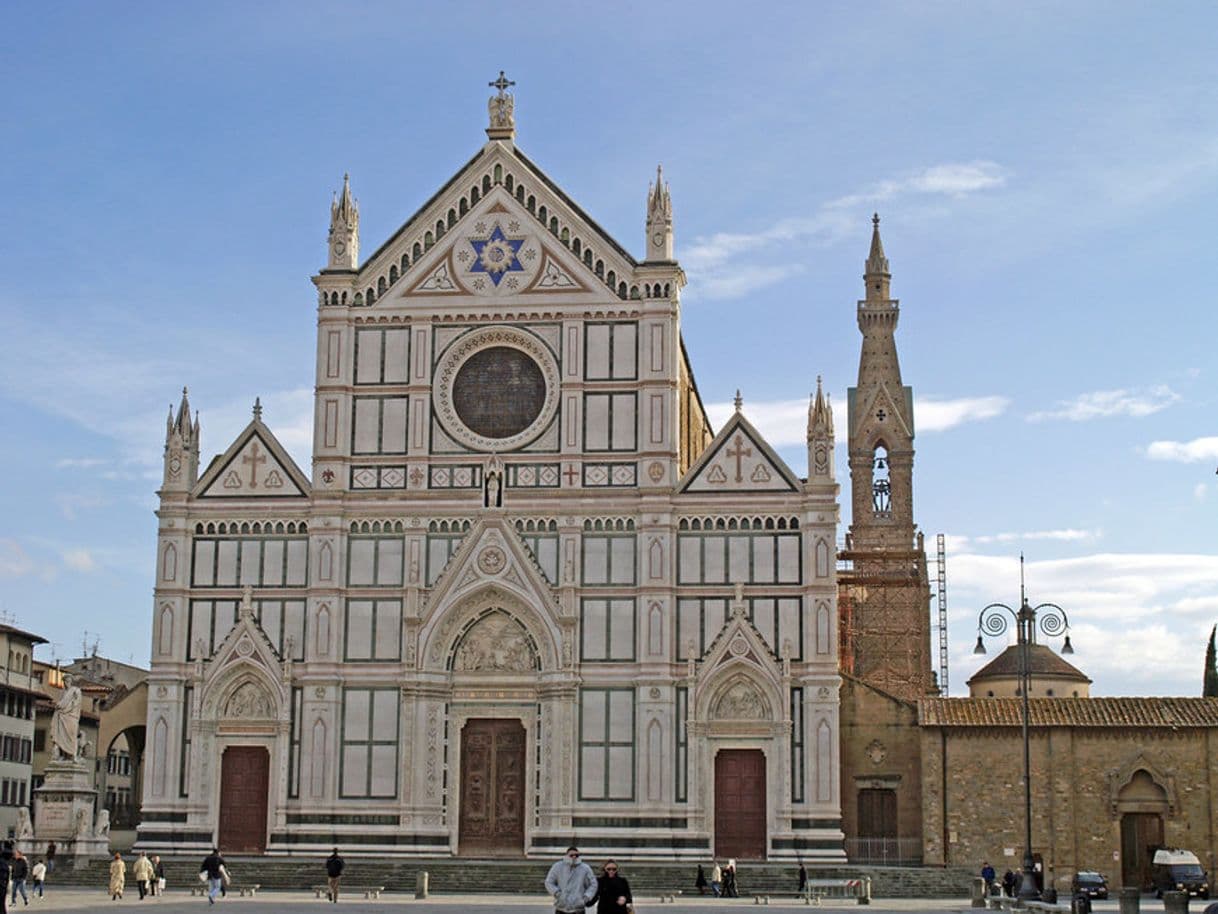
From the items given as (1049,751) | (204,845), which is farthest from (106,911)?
(1049,751)

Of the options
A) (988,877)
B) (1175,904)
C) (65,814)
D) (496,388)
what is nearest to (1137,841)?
(988,877)

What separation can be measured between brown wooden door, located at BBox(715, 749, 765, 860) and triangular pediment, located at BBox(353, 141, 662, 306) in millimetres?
13193

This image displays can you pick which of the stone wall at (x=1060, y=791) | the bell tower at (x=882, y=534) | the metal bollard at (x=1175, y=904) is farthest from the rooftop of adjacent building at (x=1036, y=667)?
the metal bollard at (x=1175, y=904)

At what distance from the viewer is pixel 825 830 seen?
45.6 m

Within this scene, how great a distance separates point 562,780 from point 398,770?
4.45 metres

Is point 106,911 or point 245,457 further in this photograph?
point 245,457

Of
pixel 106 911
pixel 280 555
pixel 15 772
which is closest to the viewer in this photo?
pixel 106 911

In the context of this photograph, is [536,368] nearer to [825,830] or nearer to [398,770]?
[398,770]

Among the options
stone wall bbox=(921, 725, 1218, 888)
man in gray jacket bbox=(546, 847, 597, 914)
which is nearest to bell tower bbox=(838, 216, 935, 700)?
stone wall bbox=(921, 725, 1218, 888)

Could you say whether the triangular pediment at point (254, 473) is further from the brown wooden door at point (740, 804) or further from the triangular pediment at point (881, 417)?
the triangular pediment at point (881, 417)

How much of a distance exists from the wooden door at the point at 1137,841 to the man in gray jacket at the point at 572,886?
30694 millimetres

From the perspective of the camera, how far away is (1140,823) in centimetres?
4688

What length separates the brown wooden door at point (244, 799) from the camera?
1859 inches

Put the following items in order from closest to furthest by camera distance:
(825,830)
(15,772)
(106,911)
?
(106,911) → (825,830) → (15,772)
